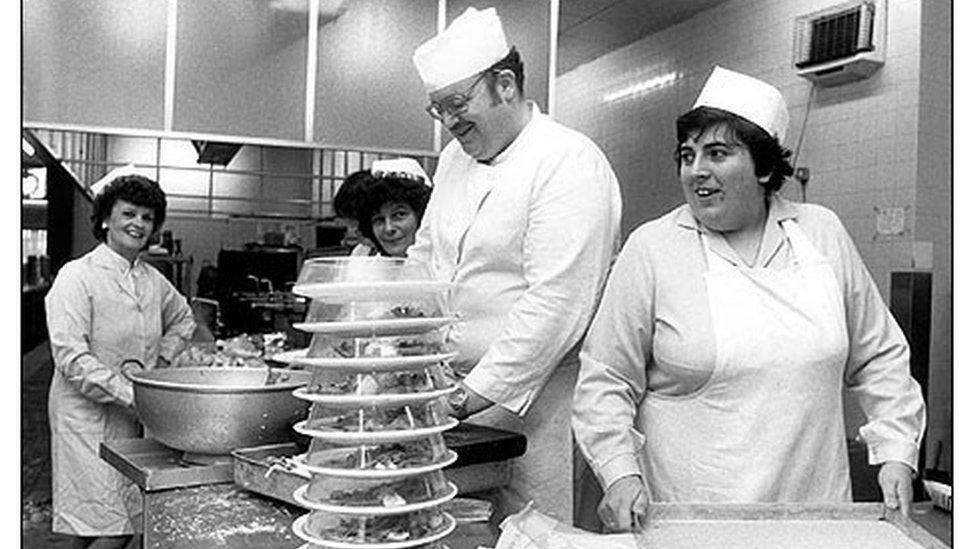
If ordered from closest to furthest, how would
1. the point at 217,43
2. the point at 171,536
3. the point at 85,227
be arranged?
the point at 171,536, the point at 217,43, the point at 85,227

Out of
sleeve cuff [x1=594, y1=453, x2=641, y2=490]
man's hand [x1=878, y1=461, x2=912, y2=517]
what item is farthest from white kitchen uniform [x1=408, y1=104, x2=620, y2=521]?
man's hand [x1=878, y1=461, x2=912, y2=517]

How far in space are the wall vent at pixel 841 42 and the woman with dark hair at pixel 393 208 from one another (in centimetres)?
216

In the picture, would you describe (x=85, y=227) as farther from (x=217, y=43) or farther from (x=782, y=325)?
(x=782, y=325)

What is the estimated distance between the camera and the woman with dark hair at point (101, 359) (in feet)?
9.68

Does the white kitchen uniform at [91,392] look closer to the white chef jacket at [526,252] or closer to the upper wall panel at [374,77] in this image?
the upper wall panel at [374,77]

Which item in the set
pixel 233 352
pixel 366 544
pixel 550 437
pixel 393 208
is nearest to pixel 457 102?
pixel 550 437

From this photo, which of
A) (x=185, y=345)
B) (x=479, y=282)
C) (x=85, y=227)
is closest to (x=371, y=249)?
(x=185, y=345)

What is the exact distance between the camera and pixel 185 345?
3359mm

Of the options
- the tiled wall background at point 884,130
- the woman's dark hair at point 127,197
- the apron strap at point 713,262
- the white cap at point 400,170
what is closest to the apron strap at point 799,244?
the apron strap at point 713,262

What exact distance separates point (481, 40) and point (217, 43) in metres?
2.12

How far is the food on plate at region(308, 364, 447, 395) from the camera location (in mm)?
1069

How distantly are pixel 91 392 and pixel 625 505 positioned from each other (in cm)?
202

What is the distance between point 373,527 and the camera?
107cm

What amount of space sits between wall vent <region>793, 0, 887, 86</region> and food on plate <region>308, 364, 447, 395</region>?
3.47 m
